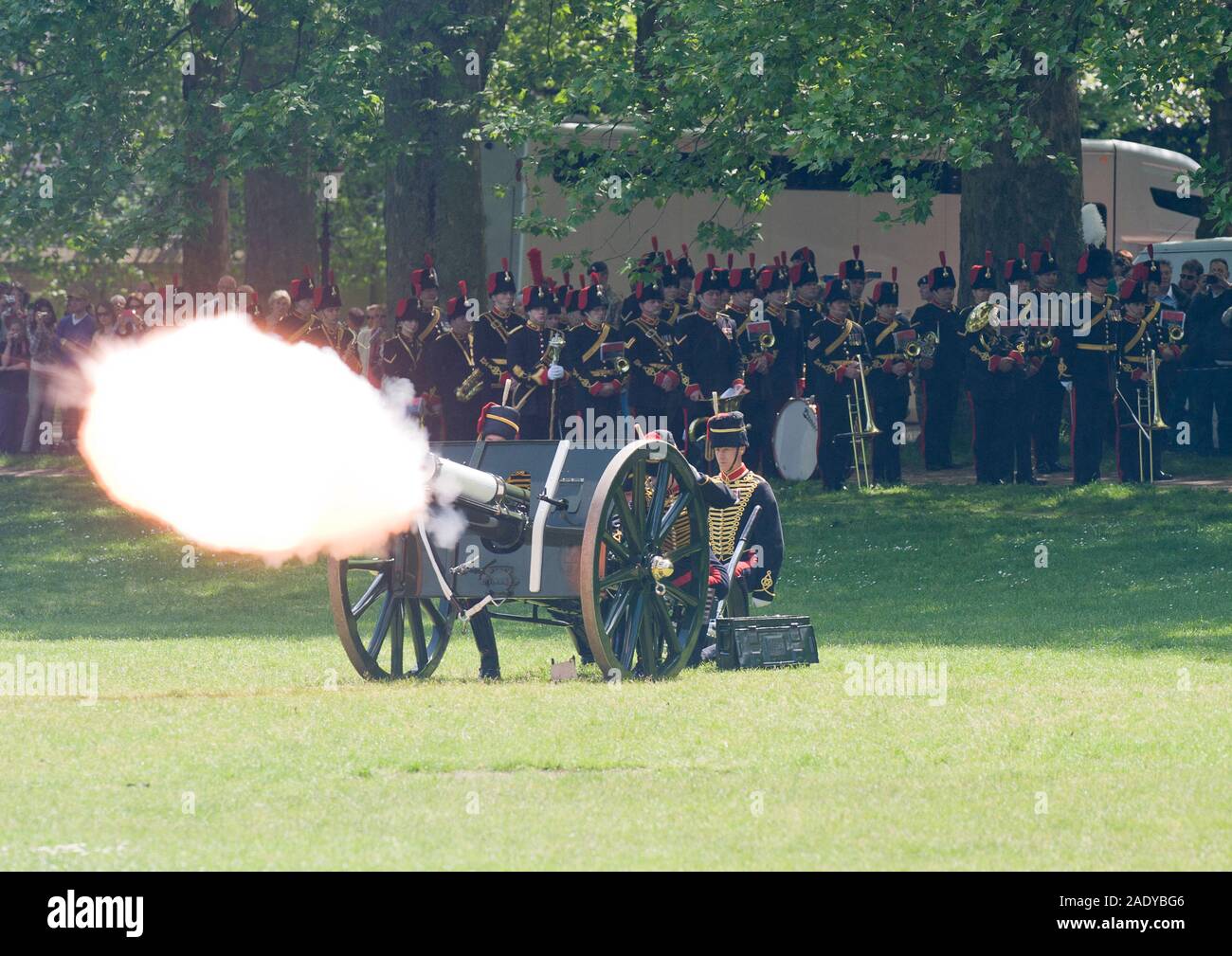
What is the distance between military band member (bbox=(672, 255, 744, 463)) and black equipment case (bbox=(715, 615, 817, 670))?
9.00 meters

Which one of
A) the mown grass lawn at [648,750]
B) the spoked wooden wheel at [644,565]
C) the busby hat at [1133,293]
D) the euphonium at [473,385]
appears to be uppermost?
the busby hat at [1133,293]

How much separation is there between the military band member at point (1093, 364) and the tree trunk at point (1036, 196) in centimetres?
200

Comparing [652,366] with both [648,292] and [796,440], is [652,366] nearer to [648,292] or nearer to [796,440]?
[648,292]

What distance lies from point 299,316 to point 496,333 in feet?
6.92

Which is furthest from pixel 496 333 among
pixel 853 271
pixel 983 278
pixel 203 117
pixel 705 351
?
pixel 983 278

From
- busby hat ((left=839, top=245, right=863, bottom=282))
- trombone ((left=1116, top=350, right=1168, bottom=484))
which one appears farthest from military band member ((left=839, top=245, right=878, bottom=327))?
trombone ((left=1116, top=350, right=1168, bottom=484))

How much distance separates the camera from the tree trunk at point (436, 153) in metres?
24.7

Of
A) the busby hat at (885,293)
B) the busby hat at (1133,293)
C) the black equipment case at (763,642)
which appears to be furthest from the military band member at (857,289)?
the black equipment case at (763,642)

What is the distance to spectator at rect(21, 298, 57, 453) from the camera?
27953 millimetres

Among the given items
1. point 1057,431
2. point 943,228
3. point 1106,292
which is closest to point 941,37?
point 1106,292

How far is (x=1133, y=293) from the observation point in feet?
76.5

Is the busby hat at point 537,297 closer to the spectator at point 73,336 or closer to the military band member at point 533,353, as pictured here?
the military band member at point 533,353
